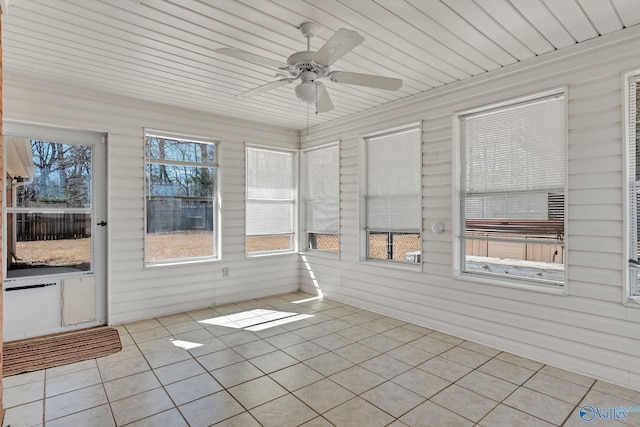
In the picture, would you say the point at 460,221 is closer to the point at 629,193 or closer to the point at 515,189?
the point at 515,189

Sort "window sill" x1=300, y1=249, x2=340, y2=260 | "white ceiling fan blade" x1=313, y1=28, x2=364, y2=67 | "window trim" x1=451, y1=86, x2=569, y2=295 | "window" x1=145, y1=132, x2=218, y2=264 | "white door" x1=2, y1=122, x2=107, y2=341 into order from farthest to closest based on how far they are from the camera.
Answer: "window sill" x1=300, y1=249, x2=340, y2=260
"window" x1=145, y1=132, x2=218, y2=264
"white door" x1=2, y1=122, x2=107, y2=341
"window trim" x1=451, y1=86, x2=569, y2=295
"white ceiling fan blade" x1=313, y1=28, x2=364, y2=67

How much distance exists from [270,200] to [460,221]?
115 inches

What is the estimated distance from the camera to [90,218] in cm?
412

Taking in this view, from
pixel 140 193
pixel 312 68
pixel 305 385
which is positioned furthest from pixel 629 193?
pixel 140 193

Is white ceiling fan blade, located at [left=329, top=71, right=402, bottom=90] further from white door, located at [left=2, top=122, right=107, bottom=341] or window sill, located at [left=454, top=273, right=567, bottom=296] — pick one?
white door, located at [left=2, top=122, right=107, bottom=341]

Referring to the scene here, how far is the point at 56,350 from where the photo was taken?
11.2 feet

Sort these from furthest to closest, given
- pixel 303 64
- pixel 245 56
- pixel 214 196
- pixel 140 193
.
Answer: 1. pixel 214 196
2. pixel 140 193
3. pixel 303 64
4. pixel 245 56

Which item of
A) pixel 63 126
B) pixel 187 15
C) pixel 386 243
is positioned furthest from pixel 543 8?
pixel 63 126

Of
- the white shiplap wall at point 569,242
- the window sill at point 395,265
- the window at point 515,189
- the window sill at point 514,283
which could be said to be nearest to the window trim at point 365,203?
the window sill at point 395,265

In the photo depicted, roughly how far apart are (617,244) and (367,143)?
295 cm

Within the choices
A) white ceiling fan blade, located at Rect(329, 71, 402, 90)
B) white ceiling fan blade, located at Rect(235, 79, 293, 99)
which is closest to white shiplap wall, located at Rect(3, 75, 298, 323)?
white ceiling fan blade, located at Rect(235, 79, 293, 99)

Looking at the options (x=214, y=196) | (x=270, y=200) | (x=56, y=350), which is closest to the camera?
(x=56, y=350)

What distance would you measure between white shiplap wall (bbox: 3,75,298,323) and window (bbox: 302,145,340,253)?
774 millimetres

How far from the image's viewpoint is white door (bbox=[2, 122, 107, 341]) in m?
3.69
